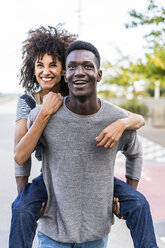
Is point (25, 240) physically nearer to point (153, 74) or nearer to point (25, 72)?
point (25, 72)

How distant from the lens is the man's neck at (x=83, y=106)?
5.70 feet

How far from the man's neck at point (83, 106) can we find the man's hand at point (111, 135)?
0.44 ft

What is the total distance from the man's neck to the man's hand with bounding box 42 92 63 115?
8cm

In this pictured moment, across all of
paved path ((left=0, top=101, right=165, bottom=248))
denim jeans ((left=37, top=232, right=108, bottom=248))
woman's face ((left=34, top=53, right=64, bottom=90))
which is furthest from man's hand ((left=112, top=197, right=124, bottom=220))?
paved path ((left=0, top=101, right=165, bottom=248))

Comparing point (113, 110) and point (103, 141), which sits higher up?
point (113, 110)

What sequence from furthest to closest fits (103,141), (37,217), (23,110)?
(23,110) → (37,217) → (103,141)

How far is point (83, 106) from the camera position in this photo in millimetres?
1736

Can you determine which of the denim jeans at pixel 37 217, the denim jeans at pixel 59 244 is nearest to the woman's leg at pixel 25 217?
the denim jeans at pixel 37 217

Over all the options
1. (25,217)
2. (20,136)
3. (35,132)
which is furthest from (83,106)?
(25,217)

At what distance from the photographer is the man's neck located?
68.4 inches

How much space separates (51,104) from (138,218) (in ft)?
2.56

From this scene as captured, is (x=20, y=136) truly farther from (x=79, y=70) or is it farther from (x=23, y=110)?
(x=79, y=70)

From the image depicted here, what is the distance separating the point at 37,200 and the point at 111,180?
42cm

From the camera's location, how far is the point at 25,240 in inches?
68.1
